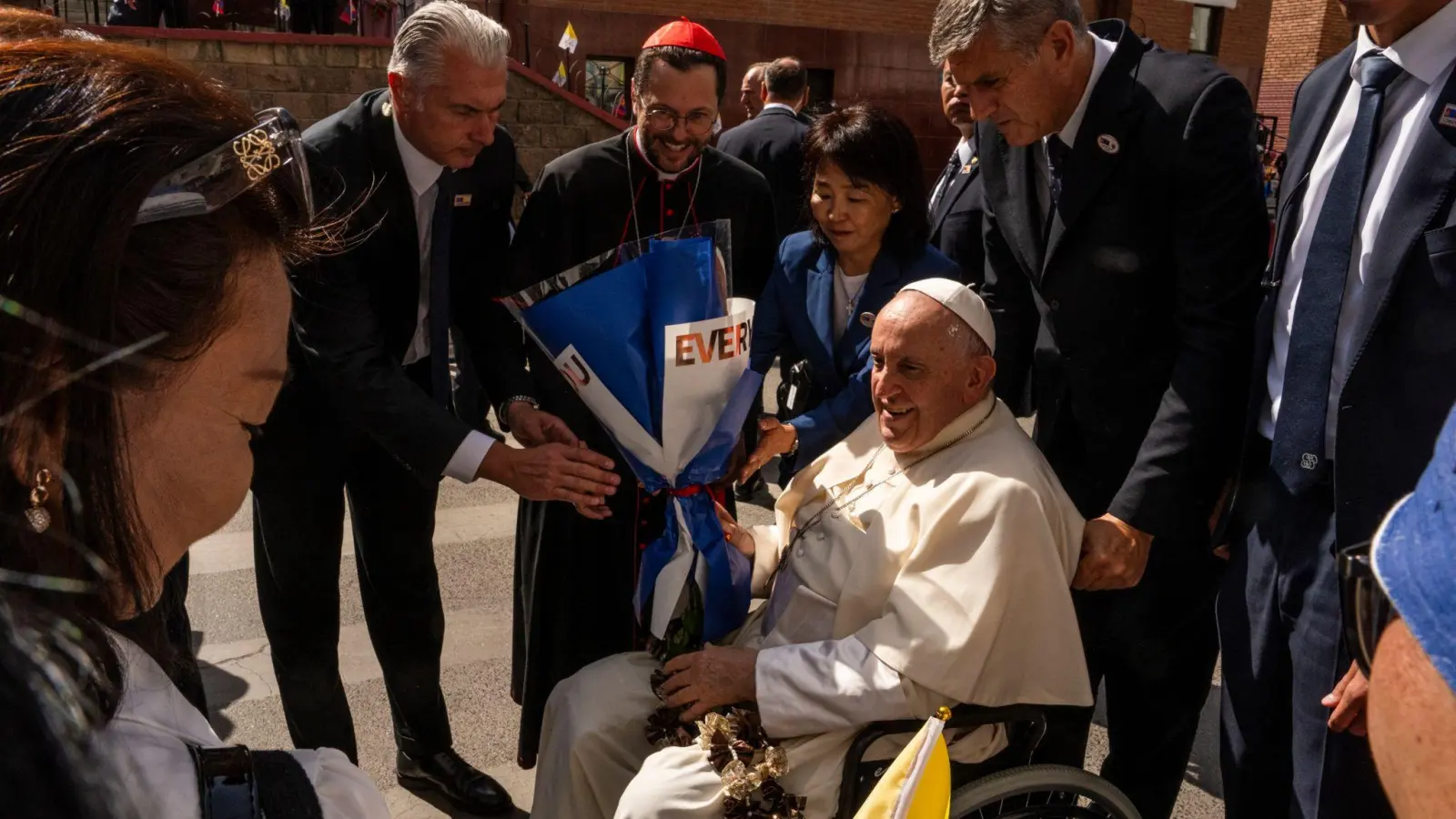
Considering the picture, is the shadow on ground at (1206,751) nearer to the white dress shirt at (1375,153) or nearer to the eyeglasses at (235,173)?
the white dress shirt at (1375,153)

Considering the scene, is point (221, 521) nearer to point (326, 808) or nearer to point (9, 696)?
point (326, 808)

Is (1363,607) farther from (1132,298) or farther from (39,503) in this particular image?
(1132,298)

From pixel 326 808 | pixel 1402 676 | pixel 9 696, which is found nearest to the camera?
pixel 9 696

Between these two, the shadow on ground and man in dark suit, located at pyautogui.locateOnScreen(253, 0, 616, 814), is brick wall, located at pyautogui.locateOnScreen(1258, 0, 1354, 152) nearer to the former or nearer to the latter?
the shadow on ground

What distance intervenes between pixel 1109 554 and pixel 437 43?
2.05 m

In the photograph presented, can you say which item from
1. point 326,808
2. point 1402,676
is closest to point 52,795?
point 326,808

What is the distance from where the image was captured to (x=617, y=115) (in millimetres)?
14836

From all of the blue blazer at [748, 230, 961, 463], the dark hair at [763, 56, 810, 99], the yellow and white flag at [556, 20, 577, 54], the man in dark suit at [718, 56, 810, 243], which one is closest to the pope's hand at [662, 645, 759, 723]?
the blue blazer at [748, 230, 961, 463]

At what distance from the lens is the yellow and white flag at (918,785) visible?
1274 mm

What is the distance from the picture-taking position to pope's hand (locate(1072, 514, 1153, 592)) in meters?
2.48

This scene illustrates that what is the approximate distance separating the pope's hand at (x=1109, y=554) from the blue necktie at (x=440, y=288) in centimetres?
177

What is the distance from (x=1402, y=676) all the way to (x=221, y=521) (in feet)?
3.60

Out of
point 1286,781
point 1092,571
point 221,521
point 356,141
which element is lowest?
point 1286,781

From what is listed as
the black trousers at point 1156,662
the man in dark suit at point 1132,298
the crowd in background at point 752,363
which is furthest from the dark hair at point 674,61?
the black trousers at point 1156,662
